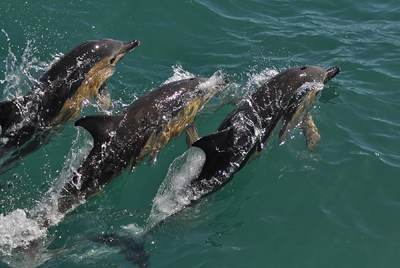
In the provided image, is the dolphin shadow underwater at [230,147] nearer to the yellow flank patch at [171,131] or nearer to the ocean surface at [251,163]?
the ocean surface at [251,163]

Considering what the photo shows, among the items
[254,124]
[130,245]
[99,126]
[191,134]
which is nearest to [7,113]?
[99,126]

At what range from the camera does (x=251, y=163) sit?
8352 mm

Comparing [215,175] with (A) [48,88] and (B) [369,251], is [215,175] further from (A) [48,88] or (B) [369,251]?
(A) [48,88]

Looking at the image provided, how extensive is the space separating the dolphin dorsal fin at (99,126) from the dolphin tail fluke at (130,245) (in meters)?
1.78

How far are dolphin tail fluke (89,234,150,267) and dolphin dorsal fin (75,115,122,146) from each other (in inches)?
70.1

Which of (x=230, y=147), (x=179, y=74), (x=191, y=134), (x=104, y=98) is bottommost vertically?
(x=191, y=134)

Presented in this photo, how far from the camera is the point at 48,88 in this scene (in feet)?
30.5

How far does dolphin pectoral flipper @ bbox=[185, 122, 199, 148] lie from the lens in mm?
8948

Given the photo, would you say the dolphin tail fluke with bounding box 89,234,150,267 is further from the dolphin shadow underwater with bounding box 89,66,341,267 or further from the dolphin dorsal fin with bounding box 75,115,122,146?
the dolphin dorsal fin with bounding box 75,115,122,146

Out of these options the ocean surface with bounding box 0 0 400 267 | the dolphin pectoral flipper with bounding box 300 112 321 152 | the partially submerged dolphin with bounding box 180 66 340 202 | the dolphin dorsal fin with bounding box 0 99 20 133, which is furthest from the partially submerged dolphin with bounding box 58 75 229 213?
the dolphin pectoral flipper with bounding box 300 112 321 152

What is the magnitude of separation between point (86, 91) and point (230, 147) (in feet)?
13.5

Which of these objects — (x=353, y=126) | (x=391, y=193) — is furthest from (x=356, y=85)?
(x=391, y=193)

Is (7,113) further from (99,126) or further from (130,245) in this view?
(130,245)

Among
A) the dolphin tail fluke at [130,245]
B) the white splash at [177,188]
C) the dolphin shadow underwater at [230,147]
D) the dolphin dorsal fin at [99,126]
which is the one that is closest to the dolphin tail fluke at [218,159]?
the dolphin shadow underwater at [230,147]
